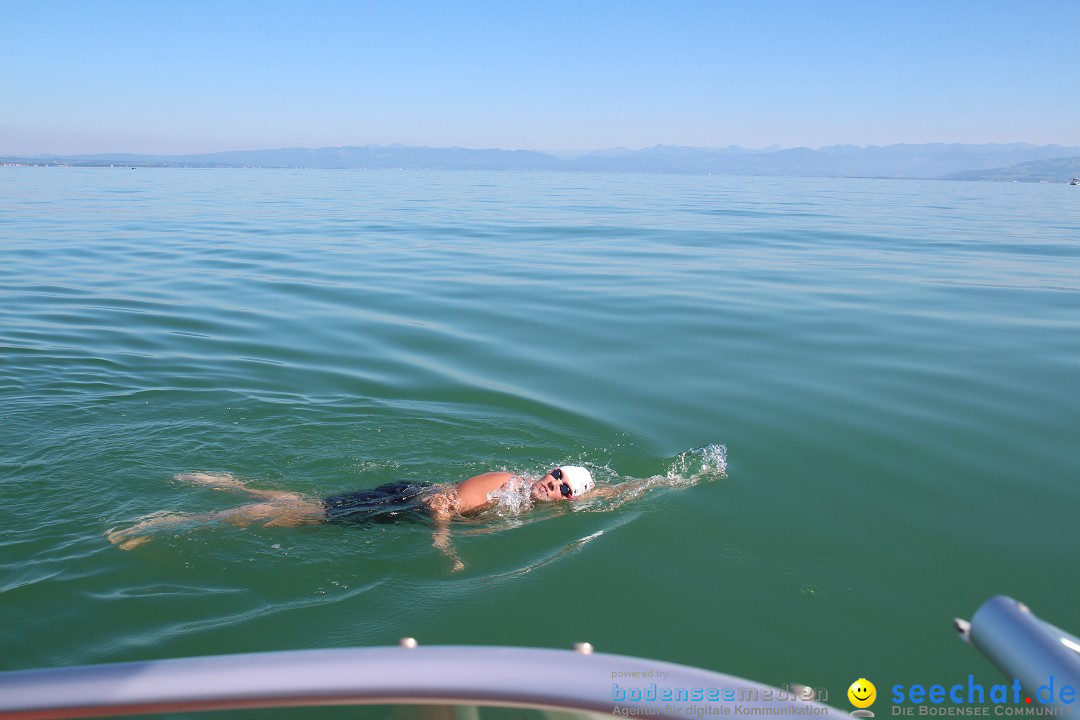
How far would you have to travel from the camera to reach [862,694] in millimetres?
3752

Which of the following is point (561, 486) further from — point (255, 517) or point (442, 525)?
point (255, 517)

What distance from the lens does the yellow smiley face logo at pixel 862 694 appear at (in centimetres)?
368

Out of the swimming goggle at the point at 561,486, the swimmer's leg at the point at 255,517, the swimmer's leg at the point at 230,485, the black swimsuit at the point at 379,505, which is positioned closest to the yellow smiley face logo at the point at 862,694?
the swimming goggle at the point at 561,486

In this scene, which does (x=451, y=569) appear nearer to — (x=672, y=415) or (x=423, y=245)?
(x=672, y=415)

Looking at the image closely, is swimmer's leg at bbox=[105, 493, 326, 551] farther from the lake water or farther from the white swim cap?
the white swim cap

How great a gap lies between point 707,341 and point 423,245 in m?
11.6

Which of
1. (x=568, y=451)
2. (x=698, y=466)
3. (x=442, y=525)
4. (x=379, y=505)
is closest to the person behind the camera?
(x=442, y=525)

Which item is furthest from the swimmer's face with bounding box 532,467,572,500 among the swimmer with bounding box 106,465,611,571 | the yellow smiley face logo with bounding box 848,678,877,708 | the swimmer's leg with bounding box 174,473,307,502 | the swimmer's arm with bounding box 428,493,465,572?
the yellow smiley face logo with bounding box 848,678,877,708

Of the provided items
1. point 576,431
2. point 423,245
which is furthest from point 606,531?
point 423,245

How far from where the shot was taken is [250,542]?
567 centimetres

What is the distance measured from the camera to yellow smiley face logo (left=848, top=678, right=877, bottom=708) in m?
3.68

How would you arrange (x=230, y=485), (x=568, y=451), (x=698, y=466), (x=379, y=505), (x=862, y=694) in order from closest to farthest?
(x=862, y=694)
(x=379, y=505)
(x=230, y=485)
(x=698, y=466)
(x=568, y=451)

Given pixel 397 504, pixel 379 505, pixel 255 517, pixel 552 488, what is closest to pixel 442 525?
pixel 397 504

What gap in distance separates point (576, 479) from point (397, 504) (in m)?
1.40
